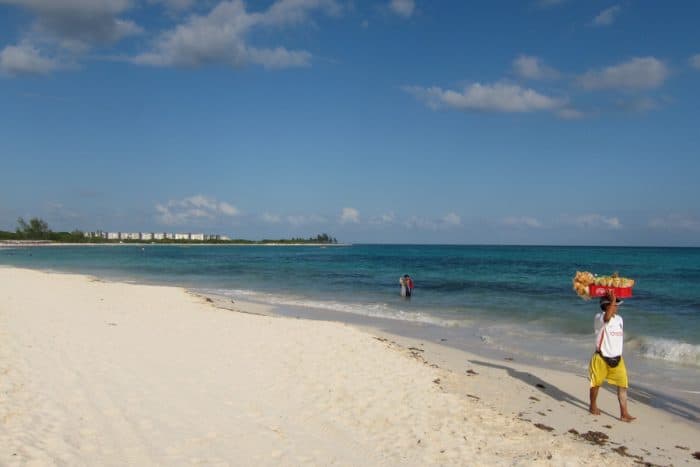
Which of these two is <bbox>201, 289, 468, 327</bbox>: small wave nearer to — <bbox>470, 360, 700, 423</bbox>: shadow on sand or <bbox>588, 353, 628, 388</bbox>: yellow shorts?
<bbox>470, 360, 700, 423</bbox>: shadow on sand

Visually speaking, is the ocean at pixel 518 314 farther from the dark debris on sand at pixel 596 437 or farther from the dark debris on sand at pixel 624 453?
the dark debris on sand at pixel 624 453

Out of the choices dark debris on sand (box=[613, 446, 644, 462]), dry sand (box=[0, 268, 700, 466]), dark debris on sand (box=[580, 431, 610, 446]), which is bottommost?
dark debris on sand (box=[580, 431, 610, 446])

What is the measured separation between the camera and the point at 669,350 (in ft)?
40.3

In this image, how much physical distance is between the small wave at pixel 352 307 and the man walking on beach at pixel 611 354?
9252 millimetres

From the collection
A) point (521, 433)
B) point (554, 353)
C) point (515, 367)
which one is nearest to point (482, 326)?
point (554, 353)

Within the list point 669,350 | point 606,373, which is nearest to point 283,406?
point 606,373

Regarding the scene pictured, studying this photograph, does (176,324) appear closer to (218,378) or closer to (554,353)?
(218,378)

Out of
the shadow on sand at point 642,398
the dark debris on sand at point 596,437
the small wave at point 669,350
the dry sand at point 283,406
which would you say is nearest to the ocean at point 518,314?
the small wave at point 669,350

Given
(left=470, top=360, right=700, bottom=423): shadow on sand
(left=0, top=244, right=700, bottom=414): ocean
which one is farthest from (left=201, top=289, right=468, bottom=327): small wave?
(left=470, top=360, right=700, bottom=423): shadow on sand

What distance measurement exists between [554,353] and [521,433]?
259 inches

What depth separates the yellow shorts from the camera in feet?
24.5

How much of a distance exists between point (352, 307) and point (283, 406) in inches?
557

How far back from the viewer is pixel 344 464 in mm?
5355

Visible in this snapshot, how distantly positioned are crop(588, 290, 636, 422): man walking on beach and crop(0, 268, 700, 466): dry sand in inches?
18.7
